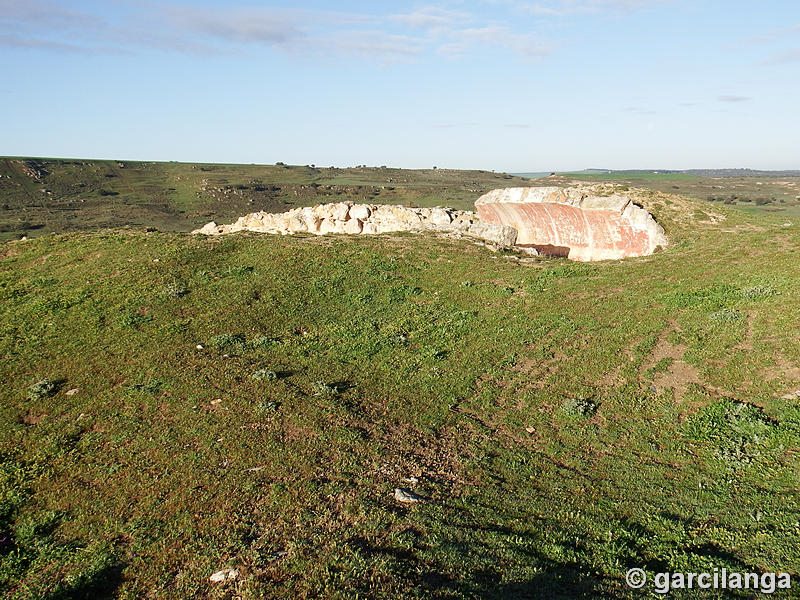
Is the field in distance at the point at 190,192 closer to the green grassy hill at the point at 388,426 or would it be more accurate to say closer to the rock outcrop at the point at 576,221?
the rock outcrop at the point at 576,221

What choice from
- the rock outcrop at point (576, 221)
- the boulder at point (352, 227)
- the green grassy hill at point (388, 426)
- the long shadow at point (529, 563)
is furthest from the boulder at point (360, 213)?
the long shadow at point (529, 563)

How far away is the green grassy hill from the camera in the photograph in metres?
7.17

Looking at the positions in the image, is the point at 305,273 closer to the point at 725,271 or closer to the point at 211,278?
the point at 211,278

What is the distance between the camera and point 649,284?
20.5m

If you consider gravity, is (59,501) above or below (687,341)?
below

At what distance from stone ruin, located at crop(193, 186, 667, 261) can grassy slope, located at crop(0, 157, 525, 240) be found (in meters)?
49.1

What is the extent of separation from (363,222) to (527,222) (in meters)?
11.1

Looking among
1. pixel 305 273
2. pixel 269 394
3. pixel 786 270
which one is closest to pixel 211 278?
pixel 305 273

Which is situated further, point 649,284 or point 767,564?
point 649,284

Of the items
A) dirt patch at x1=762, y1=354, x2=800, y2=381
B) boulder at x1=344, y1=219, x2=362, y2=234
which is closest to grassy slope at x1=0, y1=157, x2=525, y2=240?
boulder at x1=344, y1=219, x2=362, y2=234

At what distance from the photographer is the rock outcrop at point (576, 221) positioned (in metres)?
29.7

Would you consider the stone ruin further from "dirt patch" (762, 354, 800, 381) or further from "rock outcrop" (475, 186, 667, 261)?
"dirt patch" (762, 354, 800, 381)

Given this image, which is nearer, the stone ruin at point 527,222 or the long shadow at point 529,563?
the long shadow at point 529,563

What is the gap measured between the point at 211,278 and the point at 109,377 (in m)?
8.26
